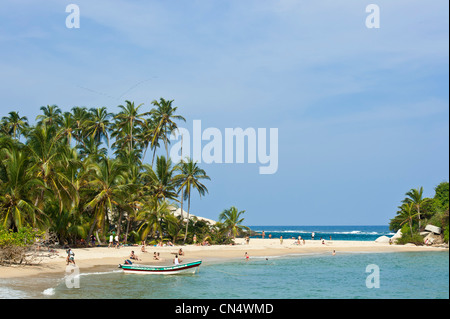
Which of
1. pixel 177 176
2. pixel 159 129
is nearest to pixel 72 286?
pixel 177 176

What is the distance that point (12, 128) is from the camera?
254 feet

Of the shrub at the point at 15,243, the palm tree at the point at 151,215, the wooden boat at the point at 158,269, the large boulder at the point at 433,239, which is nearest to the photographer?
the shrub at the point at 15,243

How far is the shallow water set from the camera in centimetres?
2492

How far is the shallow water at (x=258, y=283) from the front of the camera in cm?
2492

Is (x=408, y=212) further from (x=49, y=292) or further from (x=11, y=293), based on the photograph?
(x=11, y=293)

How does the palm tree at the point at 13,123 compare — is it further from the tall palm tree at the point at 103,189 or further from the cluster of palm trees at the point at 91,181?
the tall palm tree at the point at 103,189

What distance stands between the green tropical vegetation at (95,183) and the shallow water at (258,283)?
7025mm

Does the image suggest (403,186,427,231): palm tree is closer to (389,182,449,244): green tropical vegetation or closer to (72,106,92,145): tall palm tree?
(389,182,449,244): green tropical vegetation

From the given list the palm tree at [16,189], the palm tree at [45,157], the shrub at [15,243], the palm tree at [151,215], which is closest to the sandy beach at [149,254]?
the shrub at [15,243]

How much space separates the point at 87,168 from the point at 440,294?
1351 inches

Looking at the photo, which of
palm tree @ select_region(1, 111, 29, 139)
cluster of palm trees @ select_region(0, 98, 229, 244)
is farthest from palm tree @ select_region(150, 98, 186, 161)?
palm tree @ select_region(1, 111, 29, 139)

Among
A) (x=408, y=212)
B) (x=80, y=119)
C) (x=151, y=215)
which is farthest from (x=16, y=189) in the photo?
(x=408, y=212)

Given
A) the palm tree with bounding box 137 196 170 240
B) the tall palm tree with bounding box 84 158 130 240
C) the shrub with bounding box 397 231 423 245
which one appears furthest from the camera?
the shrub with bounding box 397 231 423 245
